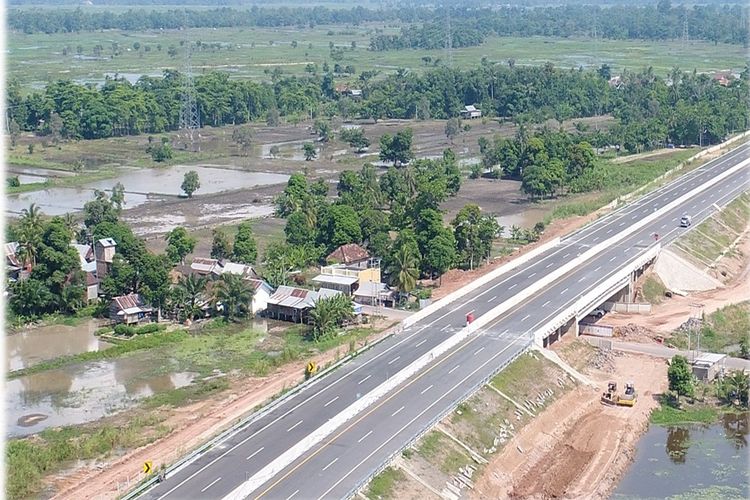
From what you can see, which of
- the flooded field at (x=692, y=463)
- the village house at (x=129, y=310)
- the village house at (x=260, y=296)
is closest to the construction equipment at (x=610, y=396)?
the flooded field at (x=692, y=463)

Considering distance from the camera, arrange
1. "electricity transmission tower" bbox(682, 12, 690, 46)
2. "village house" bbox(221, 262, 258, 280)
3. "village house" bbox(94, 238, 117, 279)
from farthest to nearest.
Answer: "electricity transmission tower" bbox(682, 12, 690, 46), "village house" bbox(221, 262, 258, 280), "village house" bbox(94, 238, 117, 279)

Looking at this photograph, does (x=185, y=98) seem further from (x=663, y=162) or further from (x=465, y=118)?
(x=663, y=162)

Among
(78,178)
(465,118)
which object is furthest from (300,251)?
(465,118)

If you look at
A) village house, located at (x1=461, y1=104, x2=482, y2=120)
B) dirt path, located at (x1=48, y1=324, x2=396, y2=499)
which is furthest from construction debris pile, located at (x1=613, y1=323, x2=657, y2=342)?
village house, located at (x1=461, y1=104, x2=482, y2=120)

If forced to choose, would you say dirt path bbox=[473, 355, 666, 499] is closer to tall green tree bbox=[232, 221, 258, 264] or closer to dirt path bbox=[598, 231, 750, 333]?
dirt path bbox=[598, 231, 750, 333]

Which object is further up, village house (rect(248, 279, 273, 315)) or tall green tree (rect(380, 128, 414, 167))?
tall green tree (rect(380, 128, 414, 167))

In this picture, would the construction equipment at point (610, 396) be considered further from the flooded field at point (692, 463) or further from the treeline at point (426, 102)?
the treeline at point (426, 102)

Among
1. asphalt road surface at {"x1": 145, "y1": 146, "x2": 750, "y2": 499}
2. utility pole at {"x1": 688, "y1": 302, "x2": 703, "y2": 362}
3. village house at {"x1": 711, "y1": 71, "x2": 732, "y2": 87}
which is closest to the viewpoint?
asphalt road surface at {"x1": 145, "y1": 146, "x2": 750, "y2": 499}
